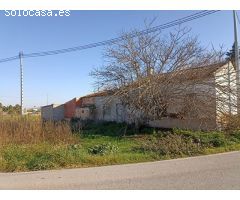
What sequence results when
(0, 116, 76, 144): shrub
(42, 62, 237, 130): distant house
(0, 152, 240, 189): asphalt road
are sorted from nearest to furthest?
1. (0, 152, 240, 189): asphalt road
2. (0, 116, 76, 144): shrub
3. (42, 62, 237, 130): distant house

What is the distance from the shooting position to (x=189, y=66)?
666 inches

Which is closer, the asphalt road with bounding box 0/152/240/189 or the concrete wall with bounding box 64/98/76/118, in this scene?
the asphalt road with bounding box 0/152/240/189

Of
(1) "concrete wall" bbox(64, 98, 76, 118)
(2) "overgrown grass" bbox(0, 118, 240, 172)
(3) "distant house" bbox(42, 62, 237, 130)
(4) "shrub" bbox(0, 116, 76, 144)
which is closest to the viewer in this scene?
(2) "overgrown grass" bbox(0, 118, 240, 172)

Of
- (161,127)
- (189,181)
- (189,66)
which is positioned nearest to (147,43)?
(189,66)

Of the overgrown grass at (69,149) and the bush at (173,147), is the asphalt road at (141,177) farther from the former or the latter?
the bush at (173,147)

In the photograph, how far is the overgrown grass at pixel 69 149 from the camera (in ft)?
29.7

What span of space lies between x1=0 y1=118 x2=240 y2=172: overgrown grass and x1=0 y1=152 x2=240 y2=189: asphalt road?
2.46 feet

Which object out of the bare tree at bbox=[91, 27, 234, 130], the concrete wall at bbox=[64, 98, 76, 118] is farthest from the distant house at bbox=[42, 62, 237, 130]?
the concrete wall at bbox=[64, 98, 76, 118]

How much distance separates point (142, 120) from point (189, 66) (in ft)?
13.6

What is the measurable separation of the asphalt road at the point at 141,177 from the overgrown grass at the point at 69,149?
2.46 feet

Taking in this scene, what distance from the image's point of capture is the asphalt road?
21.6 ft

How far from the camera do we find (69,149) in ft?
35.0

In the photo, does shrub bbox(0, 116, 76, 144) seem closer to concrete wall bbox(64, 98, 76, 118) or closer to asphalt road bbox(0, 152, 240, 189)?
asphalt road bbox(0, 152, 240, 189)

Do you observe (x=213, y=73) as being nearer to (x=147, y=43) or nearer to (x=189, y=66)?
(x=189, y=66)
